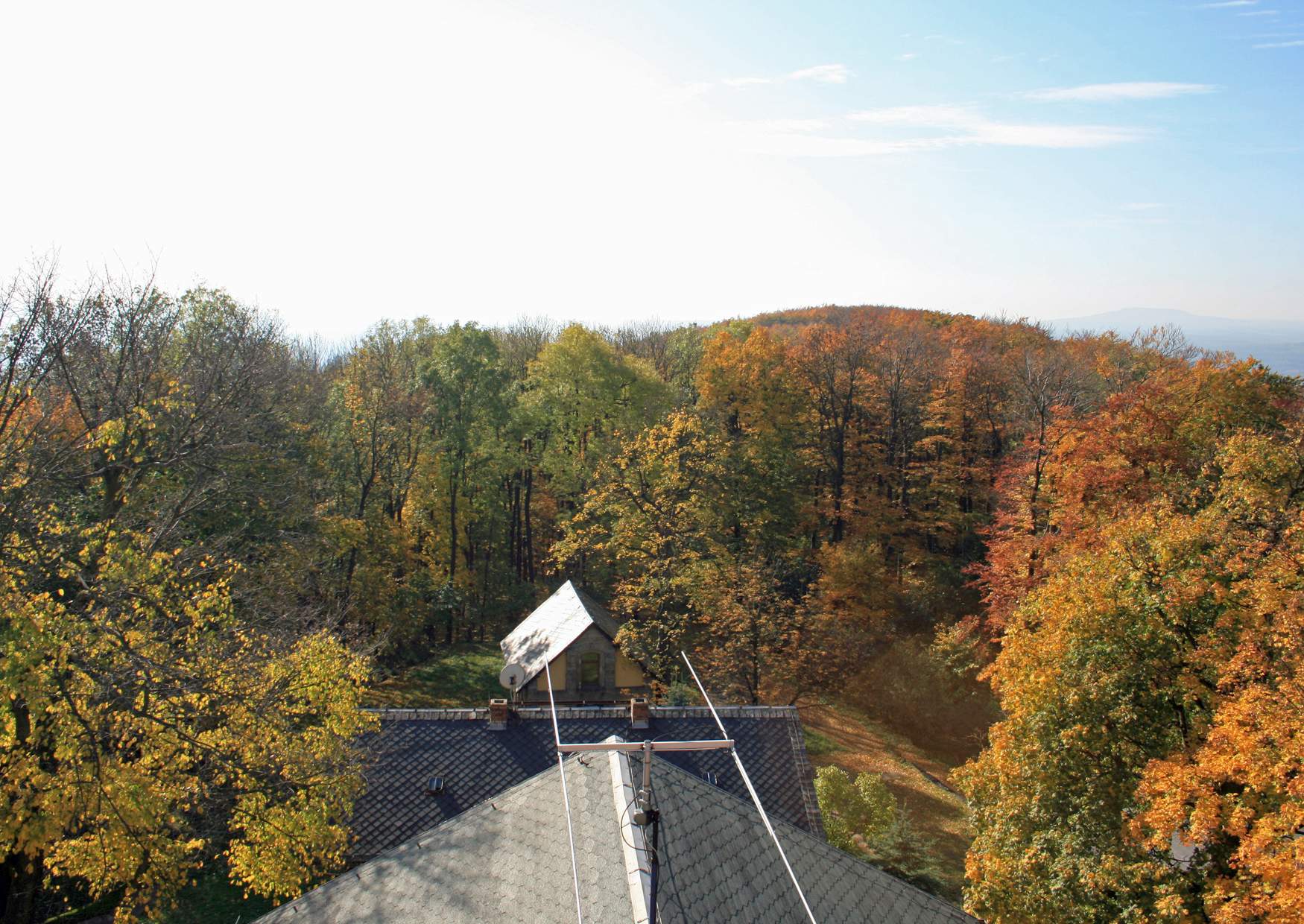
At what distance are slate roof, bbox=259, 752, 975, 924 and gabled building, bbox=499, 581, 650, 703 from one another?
1686 cm

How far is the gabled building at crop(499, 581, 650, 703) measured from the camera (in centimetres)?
2725

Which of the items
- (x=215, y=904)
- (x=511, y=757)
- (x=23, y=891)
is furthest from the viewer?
(x=511, y=757)

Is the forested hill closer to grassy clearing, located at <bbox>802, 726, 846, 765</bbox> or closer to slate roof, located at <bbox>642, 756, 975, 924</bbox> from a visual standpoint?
grassy clearing, located at <bbox>802, 726, 846, 765</bbox>

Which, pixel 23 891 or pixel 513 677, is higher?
pixel 23 891

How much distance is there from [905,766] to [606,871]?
23672 millimetres

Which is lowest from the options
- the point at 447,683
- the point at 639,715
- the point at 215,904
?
the point at 447,683

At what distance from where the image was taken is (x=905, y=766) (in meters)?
28.3

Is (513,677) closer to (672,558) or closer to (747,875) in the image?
(672,558)

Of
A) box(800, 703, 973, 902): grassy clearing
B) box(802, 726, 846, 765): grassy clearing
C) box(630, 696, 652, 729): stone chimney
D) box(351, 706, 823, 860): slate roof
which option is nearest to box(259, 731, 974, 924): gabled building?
box(351, 706, 823, 860): slate roof

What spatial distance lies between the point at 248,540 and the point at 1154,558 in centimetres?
2588

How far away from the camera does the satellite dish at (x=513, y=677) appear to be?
26.3 meters

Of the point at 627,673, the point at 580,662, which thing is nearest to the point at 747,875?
the point at 580,662

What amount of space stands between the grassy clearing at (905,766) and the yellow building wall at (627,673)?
6761 millimetres

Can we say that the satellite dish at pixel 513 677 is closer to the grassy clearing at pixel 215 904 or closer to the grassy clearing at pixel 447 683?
the grassy clearing at pixel 447 683
